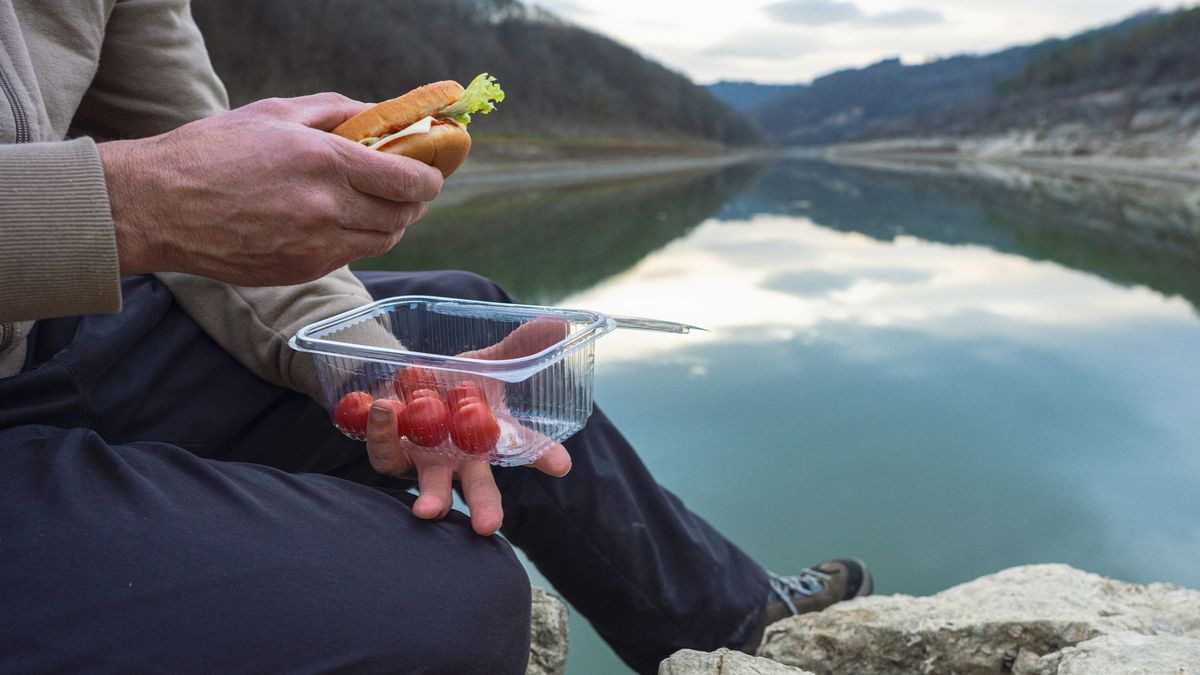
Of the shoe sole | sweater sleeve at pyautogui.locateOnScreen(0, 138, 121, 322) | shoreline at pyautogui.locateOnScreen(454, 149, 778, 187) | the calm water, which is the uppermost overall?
sweater sleeve at pyautogui.locateOnScreen(0, 138, 121, 322)

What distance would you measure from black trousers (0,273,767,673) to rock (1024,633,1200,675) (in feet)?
1.38

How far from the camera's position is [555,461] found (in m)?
0.92

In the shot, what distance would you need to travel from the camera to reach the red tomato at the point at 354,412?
0.91m

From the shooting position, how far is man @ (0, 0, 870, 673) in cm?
68

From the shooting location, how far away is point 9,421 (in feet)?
2.67

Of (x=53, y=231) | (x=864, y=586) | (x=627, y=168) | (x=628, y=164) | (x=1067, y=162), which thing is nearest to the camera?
(x=53, y=231)

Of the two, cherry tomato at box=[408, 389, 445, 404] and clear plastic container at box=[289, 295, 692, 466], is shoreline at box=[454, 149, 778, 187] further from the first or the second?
cherry tomato at box=[408, 389, 445, 404]

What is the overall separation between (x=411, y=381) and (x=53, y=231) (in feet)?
1.09

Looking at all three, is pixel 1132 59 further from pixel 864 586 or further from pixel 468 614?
pixel 468 614

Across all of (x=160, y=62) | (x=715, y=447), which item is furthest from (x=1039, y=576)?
(x=160, y=62)

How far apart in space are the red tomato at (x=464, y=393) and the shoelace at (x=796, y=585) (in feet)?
1.97

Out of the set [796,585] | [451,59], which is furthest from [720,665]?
[451,59]

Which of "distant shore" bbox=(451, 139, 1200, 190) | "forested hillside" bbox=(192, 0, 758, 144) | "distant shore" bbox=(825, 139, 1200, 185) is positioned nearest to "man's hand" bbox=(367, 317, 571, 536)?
"distant shore" bbox=(451, 139, 1200, 190)

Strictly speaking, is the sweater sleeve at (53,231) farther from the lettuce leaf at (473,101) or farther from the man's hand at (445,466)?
the lettuce leaf at (473,101)
